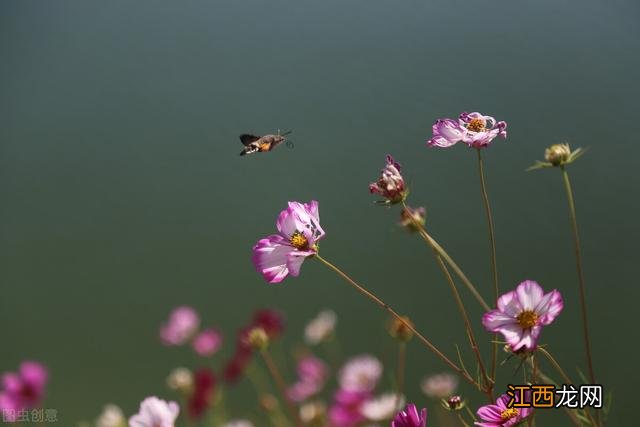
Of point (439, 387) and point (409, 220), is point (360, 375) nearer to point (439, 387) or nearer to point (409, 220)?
point (439, 387)

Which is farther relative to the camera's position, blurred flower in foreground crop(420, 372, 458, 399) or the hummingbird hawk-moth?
blurred flower in foreground crop(420, 372, 458, 399)

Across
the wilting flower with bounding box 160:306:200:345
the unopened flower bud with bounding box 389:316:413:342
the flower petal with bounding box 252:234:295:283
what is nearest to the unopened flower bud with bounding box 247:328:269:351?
the unopened flower bud with bounding box 389:316:413:342

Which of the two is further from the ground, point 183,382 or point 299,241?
point 299,241

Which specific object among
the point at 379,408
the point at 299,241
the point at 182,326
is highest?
the point at 299,241

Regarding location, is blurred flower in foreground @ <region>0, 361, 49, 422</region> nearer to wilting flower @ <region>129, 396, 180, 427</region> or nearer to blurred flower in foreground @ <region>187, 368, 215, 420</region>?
blurred flower in foreground @ <region>187, 368, 215, 420</region>

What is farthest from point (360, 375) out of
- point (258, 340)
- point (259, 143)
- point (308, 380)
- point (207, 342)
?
point (259, 143)

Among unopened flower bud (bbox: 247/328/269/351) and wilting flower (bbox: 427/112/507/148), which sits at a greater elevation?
wilting flower (bbox: 427/112/507/148)

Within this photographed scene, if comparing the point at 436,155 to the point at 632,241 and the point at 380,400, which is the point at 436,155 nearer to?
the point at 632,241

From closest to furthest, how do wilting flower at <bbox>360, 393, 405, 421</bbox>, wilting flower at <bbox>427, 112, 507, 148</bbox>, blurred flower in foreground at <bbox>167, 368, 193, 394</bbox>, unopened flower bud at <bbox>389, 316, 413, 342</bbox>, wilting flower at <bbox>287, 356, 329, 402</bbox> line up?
wilting flower at <bbox>427, 112, 507, 148</bbox> < unopened flower bud at <bbox>389, 316, 413, 342</bbox> < wilting flower at <bbox>360, 393, 405, 421</bbox> < blurred flower in foreground at <bbox>167, 368, 193, 394</bbox> < wilting flower at <bbox>287, 356, 329, 402</bbox>

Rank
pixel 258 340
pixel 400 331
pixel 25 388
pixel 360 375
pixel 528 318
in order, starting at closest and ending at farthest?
1. pixel 528 318
2. pixel 400 331
3. pixel 258 340
4. pixel 25 388
5. pixel 360 375
